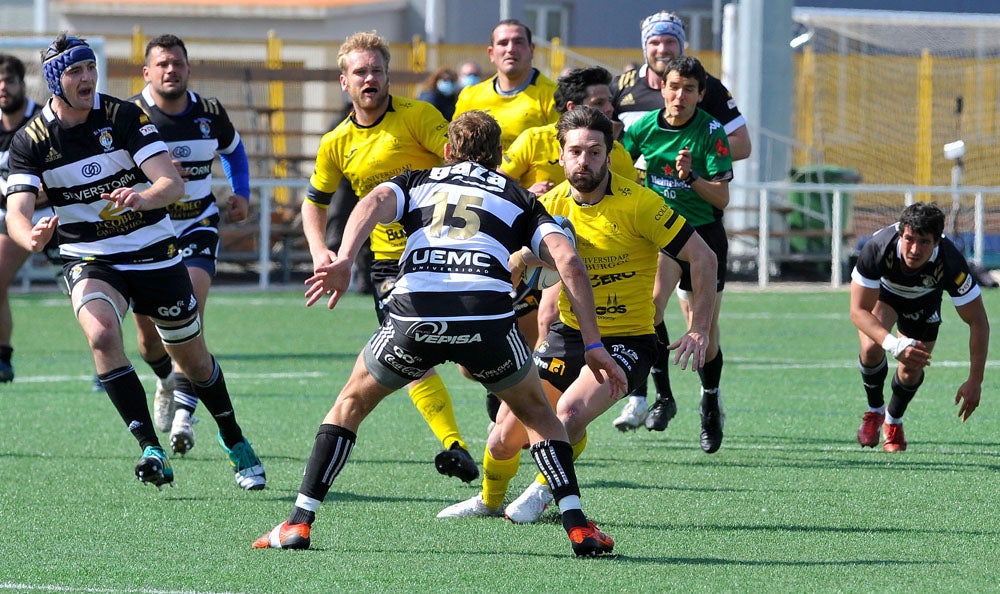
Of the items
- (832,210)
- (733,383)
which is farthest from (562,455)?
(832,210)

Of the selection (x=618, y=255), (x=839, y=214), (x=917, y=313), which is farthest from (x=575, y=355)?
(x=839, y=214)

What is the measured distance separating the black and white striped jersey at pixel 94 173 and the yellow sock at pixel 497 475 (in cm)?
192

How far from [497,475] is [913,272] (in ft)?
9.56

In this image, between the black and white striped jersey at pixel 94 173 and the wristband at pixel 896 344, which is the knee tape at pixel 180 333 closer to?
the black and white striped jersey at pixel 94 173

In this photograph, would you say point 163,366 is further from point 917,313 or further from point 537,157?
point 917,313

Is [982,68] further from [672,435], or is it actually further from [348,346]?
[672,435]

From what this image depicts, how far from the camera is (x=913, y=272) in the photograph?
7.93 metres

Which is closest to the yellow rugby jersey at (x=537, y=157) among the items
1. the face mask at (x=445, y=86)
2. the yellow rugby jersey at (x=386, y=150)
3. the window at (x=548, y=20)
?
the yellow rugby jersey at (x=386, y=150)

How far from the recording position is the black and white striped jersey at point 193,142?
8.31m

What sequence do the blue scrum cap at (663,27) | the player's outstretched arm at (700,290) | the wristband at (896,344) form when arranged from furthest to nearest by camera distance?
the blue scrum cap at (663,27) < the wristband at (896,344) < the player's outstretched arm at (700,290)

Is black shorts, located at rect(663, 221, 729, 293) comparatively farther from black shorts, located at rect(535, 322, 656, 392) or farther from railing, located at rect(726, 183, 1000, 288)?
railing, located at rect(726, 183, 1000, 288)

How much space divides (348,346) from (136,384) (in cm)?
638

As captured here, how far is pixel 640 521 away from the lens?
20.5 feet

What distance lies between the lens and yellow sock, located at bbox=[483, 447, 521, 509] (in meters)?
6.27
